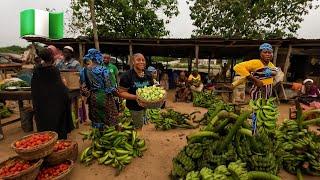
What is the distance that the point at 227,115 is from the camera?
3361mm

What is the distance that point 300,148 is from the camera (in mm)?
3768

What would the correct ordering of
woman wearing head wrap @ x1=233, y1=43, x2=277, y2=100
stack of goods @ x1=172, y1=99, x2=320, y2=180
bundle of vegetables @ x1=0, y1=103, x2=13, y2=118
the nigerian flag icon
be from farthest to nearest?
bundle of vegetables @ x1=0, y1=103, x2=13, y2=118
the nigerian flag icon
woman wearing head wrap @ x1=233, y1=43, x2=277, y2=100
stack of goods @ x1=172, y1=99, x2=320, y2=180

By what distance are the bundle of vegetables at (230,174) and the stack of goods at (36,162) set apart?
1892mm

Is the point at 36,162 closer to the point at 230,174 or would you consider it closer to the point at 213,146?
the point at 213,146

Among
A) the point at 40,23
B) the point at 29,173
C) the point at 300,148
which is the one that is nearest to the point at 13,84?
the point at 40,23

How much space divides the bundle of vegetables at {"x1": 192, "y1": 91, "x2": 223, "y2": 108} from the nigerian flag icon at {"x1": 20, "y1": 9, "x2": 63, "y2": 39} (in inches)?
225

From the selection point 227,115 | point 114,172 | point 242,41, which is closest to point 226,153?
point 227,115

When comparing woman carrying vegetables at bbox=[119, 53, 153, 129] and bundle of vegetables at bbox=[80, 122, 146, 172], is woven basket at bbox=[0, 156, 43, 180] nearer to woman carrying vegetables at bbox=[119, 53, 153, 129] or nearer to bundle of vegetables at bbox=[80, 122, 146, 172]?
bundle of vegetables at bbox=[80, 122, 146, 172]

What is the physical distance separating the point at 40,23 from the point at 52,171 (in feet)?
15.6

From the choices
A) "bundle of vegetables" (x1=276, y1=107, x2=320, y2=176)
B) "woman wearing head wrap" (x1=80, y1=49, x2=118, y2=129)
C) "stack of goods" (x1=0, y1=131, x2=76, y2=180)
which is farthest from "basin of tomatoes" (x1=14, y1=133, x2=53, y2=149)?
"bundle of vegetables" (x1=276, y1=107, x2=320, y2=176)

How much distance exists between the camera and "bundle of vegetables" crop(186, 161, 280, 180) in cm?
283

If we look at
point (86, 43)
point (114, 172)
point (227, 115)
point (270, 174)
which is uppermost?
point (86, 43)

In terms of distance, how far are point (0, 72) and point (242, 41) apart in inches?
503

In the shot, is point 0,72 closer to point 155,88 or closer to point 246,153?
point 155,88
